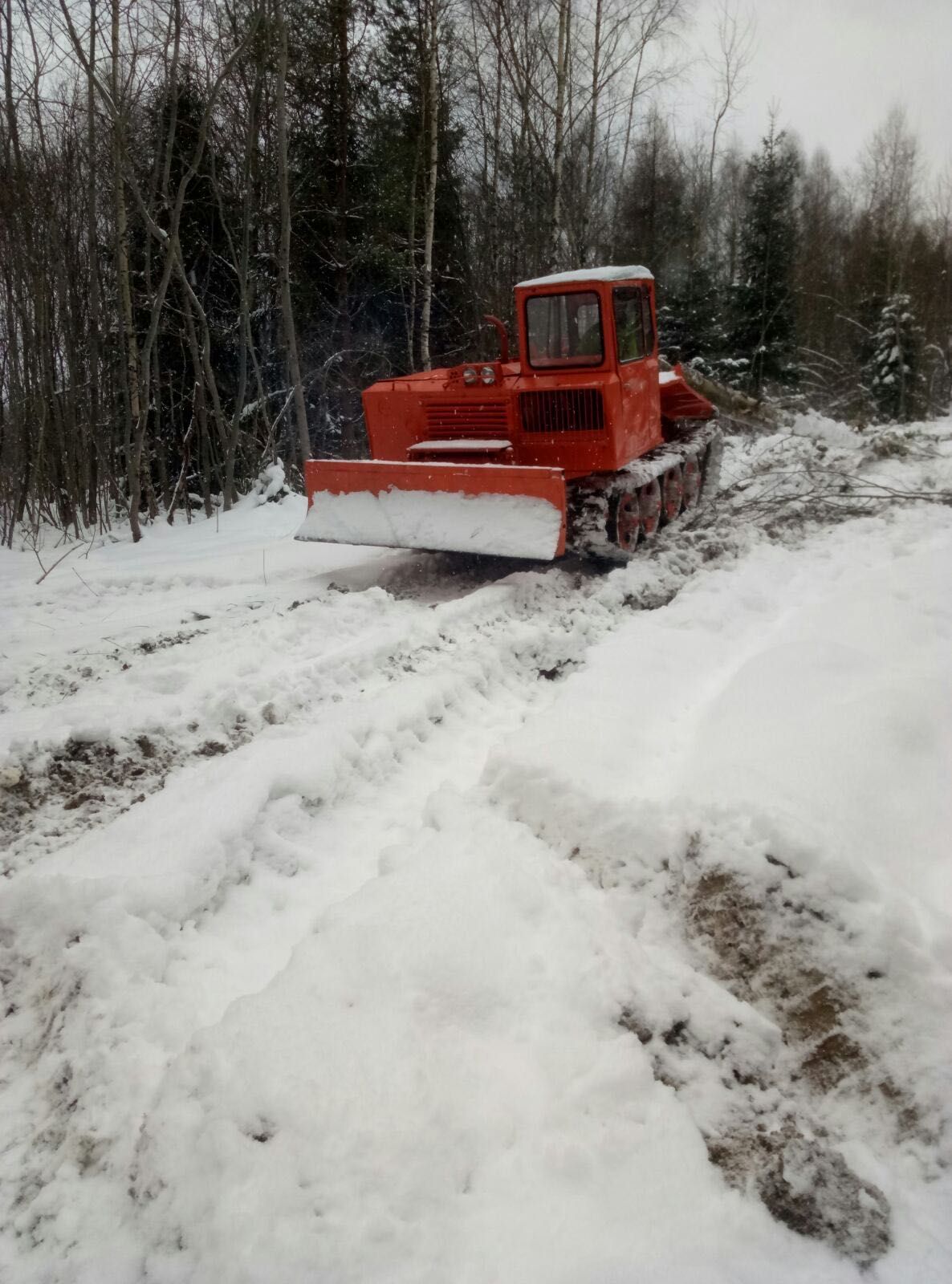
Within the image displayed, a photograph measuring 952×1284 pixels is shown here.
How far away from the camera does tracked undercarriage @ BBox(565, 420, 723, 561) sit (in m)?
6.58

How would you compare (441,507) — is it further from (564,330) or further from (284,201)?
(284,201)

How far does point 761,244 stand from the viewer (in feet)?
68.8

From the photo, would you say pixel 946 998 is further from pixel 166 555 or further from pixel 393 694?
pixel 166 555

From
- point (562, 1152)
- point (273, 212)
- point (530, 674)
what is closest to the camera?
point (562, 1152)

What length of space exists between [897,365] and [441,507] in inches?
856

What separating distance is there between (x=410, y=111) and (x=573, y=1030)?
52.7ft

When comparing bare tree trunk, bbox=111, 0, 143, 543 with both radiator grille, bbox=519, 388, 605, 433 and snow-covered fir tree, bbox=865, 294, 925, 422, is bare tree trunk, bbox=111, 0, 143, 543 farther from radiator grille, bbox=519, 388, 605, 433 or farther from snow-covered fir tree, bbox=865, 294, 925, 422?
snow-covered fir tree, bbox=865, 294, 925, 422

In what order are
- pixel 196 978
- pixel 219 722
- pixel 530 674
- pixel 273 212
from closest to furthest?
pixel 196 978 → pixel 219 722 → pixel 530 674 → pixel 273 212

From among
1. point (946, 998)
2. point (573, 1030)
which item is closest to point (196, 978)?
point (573, 1030)

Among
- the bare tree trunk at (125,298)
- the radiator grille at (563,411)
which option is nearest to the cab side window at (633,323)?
the radiator grille at (563,411)

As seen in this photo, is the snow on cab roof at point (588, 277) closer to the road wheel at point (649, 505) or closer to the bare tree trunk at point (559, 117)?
the road wheel at point (649, 505)

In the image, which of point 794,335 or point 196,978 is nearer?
point 196,978

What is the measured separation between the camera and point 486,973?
217 centimetres

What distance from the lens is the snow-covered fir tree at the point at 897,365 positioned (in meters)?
22.6
